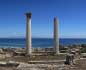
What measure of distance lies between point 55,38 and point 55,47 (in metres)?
0.96

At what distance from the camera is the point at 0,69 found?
18.1 metres

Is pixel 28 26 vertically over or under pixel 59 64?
over

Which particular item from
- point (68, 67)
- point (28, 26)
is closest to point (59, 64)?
point (68, 67)

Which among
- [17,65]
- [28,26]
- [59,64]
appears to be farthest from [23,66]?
[28,26]

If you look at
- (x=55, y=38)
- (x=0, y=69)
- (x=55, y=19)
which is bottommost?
(x=0, y=69)

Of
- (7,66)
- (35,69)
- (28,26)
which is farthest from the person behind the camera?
(28,26)

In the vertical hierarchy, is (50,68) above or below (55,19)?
below

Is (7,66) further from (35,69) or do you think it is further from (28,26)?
(28,26)

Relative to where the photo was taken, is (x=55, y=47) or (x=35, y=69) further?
(x=55, y=47)

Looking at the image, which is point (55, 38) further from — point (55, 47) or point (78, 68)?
point (78, 68)

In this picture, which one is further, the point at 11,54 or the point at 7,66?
the point at 11,54

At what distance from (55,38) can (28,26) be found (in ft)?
10.3

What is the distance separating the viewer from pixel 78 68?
60.1ft

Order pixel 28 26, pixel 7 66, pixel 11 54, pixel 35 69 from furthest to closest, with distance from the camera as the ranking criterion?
1. pixel 11 54
2. pixel 28 26
3. pixel 7 66
4. pixel 35 69
